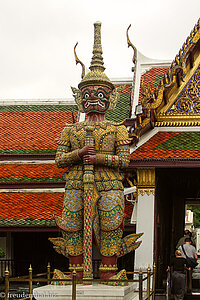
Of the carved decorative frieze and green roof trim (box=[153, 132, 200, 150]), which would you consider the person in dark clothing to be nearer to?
the carved decorative frieze

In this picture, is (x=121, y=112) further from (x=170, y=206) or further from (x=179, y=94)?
(x=170, y=206)

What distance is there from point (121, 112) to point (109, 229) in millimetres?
6132

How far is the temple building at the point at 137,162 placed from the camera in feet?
36.4

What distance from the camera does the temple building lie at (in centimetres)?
1109

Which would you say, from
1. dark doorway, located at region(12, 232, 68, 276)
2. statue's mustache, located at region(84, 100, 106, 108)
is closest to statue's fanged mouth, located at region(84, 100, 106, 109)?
statue's mustache, located at region(84, 100, 106, 108)

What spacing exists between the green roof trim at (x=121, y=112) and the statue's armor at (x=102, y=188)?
4.97 meters

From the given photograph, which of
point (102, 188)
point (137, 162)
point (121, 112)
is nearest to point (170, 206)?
point (121, 112)

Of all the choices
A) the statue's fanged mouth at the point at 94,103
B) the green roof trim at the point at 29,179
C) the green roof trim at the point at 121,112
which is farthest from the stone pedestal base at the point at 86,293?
the green roof trim at the point at 121,112

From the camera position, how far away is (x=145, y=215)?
11.1 m

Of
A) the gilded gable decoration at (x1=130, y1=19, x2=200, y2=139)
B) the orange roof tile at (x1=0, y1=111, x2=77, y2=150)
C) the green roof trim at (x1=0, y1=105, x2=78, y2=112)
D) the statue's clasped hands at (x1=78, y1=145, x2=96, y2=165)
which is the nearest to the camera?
the statue's clasped hands at (x1=78, y1=145, x2=96, y2=165)

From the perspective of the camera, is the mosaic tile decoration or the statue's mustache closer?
the statue's mustache

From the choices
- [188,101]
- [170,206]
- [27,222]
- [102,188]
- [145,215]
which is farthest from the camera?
[170,206]

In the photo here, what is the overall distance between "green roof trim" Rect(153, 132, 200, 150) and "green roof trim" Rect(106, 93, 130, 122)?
9.67 ft

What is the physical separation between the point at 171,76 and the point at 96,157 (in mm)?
3390
